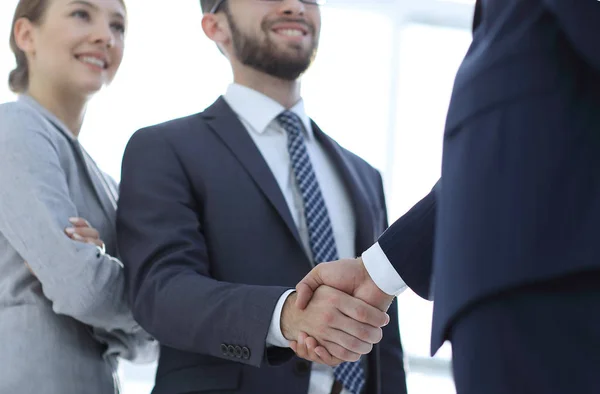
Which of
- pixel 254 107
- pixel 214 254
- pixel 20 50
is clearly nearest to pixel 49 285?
pixel 214 254

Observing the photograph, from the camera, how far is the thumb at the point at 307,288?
1.93 meters

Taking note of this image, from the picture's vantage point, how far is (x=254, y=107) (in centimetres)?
251

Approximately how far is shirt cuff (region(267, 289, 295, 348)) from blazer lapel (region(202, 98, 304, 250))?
0.92ft

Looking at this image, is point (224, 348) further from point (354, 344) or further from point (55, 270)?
point (55, 270)

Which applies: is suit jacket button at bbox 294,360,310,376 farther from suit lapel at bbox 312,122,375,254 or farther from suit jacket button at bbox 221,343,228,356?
suit lapel at bbox 312,122,375,254

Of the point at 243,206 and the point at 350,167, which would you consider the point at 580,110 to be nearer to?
the point at 243,206

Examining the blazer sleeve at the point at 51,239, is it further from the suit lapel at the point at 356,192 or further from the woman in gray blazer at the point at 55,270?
the suit lapel at the point at 356,192

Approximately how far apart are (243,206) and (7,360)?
0.63m

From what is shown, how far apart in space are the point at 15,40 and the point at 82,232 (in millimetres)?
806

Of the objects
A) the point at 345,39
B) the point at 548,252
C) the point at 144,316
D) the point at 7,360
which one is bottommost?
the point at 7,360

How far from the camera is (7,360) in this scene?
2064 mm

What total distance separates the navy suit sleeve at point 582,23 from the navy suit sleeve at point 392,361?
146 cm

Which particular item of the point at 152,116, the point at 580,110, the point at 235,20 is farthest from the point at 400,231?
the point at 152,116

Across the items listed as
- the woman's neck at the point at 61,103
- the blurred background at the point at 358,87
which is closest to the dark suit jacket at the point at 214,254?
the woman's neck at the point at 61,103
